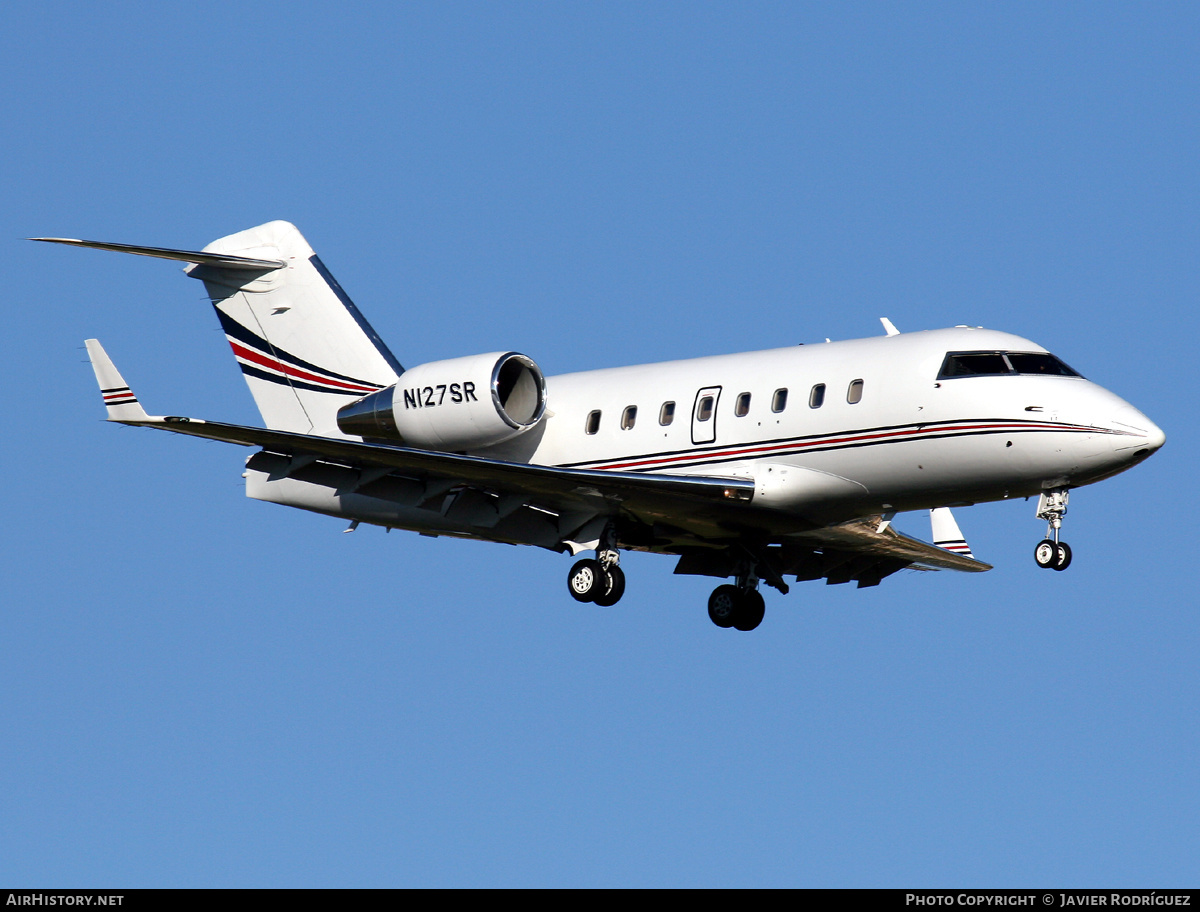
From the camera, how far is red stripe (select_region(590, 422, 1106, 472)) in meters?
22.1

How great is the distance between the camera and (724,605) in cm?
2673

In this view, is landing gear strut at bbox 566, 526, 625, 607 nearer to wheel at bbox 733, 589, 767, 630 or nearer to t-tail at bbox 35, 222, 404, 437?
wheel at bbox 733, 589, 767, 630

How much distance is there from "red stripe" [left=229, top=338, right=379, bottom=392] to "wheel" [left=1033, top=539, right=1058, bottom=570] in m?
10.8

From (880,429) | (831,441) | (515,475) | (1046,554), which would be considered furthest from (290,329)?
(1046,554)

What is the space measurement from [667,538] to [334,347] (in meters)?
6.31

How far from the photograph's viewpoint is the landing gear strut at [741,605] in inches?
1048

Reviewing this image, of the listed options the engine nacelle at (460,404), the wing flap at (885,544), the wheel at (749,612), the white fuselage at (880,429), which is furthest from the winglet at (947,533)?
the engine nacelle at (460,404)

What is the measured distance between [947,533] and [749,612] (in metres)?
4.51

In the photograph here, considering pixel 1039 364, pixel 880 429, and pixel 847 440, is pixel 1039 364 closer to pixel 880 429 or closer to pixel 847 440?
pixel 880 429
